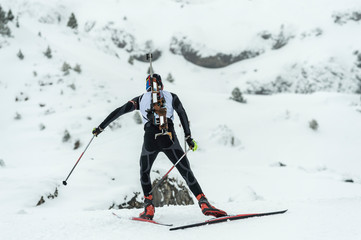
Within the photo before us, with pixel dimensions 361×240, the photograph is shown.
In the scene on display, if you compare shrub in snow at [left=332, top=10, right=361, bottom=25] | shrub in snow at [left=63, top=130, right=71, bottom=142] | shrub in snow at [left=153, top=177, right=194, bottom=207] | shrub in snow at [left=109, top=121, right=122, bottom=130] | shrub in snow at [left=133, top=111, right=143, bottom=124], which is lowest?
shrub in snow at [left=153, top=177, right=194, bottom=207]

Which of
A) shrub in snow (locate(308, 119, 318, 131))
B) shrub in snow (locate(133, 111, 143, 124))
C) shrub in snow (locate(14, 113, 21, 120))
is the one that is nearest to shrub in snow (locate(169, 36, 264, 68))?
shrub in snow (locate(308, 119, 318, 131))

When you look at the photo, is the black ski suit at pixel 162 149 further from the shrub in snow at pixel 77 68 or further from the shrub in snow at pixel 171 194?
the shrub in snow at pixel 77 68

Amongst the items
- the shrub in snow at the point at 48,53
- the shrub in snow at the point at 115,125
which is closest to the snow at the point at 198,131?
the shrub in snow at the point at 115,125

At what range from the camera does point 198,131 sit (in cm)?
1353

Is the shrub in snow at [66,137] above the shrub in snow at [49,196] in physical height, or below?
above

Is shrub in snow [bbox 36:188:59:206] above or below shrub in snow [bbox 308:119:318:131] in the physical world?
below

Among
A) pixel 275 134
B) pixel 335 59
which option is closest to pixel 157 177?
pixel 275 134

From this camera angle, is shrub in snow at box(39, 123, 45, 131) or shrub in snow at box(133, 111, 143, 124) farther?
shrub in snow at box(133, 111, 143, 124)

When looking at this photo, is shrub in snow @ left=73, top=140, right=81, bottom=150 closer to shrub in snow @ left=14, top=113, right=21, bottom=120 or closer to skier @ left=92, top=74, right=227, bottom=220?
shrub in snow @ left=14, top=113, right=21, bottom=120

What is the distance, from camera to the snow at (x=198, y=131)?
11.7 ft

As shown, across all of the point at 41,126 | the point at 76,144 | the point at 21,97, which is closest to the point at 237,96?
the point at 76,144

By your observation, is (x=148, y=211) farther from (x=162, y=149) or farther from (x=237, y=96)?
(x=237, y=96)

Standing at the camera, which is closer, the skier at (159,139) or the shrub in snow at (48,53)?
the skier at (159,139)

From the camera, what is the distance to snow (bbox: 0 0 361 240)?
355cm
